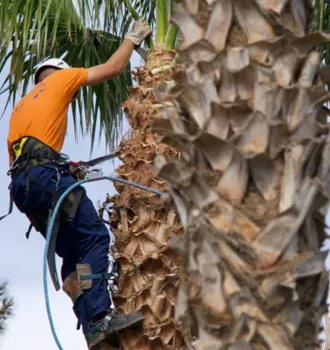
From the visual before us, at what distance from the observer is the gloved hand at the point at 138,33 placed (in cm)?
716

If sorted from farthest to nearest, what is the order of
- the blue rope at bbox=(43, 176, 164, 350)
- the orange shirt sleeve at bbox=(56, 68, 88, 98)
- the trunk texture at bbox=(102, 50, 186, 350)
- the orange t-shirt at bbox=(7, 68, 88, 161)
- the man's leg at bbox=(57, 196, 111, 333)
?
1. the orange shirt sleeve at bbox=(56, 68, 88, 98)
2. the orange t-shirt at bbox=(7, 68, 88, 161)
3. the man's leg at bbox=(57, 196, 111, 333)
4. the blue rope at bbox=(43, 176, 164, 350)
5. the trunk texture at bbox=(102, 50, 186, 350)

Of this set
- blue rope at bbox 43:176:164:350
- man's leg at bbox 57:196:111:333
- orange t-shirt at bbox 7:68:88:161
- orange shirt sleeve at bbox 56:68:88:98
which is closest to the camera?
blue rope at bbox 43:176:164:350

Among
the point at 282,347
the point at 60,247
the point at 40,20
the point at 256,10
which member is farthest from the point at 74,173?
the point at 282,347

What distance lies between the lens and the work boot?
6230mm

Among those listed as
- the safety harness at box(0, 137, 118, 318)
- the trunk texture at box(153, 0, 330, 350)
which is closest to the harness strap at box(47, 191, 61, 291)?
the safety harness at box(0, 137, 118, 318)

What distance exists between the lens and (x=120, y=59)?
719cm

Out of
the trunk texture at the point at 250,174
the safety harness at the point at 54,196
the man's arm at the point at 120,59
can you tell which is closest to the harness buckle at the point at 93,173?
the safety harness at the point at 54,196

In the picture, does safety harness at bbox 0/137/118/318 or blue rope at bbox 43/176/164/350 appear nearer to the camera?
blue rope at bbox 43/176/164/350

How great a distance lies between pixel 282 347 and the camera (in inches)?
138

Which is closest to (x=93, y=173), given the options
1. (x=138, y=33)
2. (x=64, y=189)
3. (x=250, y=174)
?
(x=64, y=189)

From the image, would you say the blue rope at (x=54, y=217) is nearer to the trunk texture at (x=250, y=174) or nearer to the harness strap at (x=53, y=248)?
the harness strap at (x=53, y=248)

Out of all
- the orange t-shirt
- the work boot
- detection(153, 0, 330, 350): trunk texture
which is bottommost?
detection(153, 0, 330, 350): trunk texture

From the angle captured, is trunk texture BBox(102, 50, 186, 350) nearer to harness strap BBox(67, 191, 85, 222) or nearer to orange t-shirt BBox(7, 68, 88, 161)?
harness strap BBox(67, 191, 85, 222)

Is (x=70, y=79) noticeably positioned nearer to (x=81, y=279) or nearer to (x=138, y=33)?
(x=138, y=33)
